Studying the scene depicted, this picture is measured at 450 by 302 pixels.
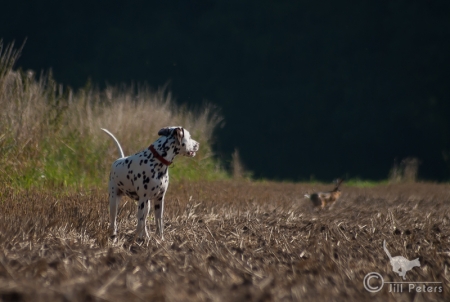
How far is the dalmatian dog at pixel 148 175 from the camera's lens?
19.2 feet

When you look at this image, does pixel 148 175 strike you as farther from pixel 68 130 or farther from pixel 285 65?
pixel 285 65

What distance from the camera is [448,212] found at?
27.5 feet

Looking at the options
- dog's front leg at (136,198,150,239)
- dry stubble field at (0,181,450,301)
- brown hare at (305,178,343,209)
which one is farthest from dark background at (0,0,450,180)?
dog's front leg at (136,198,150,239)

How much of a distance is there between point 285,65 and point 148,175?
1657 cm

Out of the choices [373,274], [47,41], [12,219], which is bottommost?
[47,41]

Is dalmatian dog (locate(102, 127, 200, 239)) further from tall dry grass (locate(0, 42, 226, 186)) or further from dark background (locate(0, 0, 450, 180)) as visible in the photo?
dark background (locate(0, 0, 450, 180))

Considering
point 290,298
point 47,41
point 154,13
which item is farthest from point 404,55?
point 290,298

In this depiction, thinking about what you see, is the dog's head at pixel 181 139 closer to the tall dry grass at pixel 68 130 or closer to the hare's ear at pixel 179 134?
the hare's ear at pixel 179 134

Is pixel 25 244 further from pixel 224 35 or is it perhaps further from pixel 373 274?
pixel 224 35

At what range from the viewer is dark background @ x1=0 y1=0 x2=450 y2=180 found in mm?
19875

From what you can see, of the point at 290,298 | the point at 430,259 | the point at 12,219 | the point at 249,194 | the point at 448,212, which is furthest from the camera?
the point at 249,194

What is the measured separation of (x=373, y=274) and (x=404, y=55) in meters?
18.2
